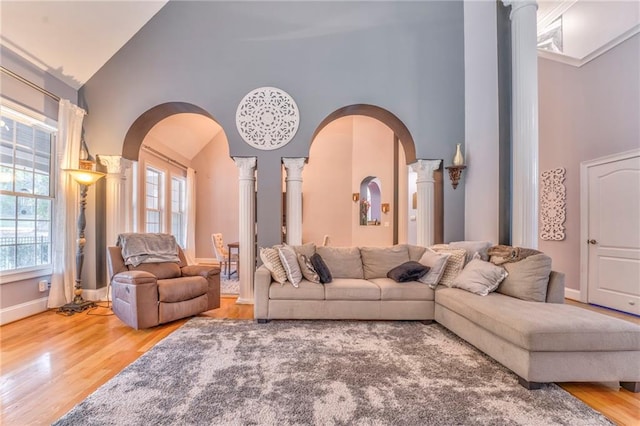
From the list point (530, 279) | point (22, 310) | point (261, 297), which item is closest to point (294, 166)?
point (261, 297)

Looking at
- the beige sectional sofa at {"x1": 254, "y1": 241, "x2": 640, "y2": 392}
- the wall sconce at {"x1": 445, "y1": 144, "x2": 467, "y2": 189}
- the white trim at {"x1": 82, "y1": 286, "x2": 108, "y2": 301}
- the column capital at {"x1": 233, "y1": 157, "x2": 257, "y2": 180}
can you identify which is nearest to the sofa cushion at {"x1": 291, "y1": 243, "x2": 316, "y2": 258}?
the beige sectional sofa at {"x1": 254, "y1": 241, "x2": 640, "y2": 392}

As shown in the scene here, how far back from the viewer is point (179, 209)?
23.9 ft

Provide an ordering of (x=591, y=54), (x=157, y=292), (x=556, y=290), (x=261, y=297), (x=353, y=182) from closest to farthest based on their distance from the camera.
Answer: (x=556, y=290) → (x=157, y=292) → (x=261, y=297) → (x=591, y=54) → (x=353, y=182)

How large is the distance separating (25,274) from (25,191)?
0.97 m

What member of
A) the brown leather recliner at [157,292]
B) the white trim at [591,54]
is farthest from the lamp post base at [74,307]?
the white trim at [591,54]

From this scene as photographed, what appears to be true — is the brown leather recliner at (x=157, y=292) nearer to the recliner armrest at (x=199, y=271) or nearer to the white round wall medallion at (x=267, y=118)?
the recliner armrest at (x=199, y=271)

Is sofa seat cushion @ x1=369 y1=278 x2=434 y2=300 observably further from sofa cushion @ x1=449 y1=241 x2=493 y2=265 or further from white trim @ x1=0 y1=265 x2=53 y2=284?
white trim @ x1=0 y1=265 x2=53 y2=284

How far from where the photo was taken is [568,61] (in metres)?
4.26

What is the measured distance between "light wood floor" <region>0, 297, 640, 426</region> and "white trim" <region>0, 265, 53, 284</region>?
468 millimetres

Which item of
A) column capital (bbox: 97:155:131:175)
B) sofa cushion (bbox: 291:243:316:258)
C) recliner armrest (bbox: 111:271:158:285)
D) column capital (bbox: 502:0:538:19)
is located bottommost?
recliner armrest (bbox: 111:271:158:285)

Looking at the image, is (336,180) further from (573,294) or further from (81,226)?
(81,226)

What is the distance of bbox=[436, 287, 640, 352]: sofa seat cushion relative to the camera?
6.32 ft

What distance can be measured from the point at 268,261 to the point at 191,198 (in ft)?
16.2

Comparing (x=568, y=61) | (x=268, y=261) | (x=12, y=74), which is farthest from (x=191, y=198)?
(x=568, y=61)
